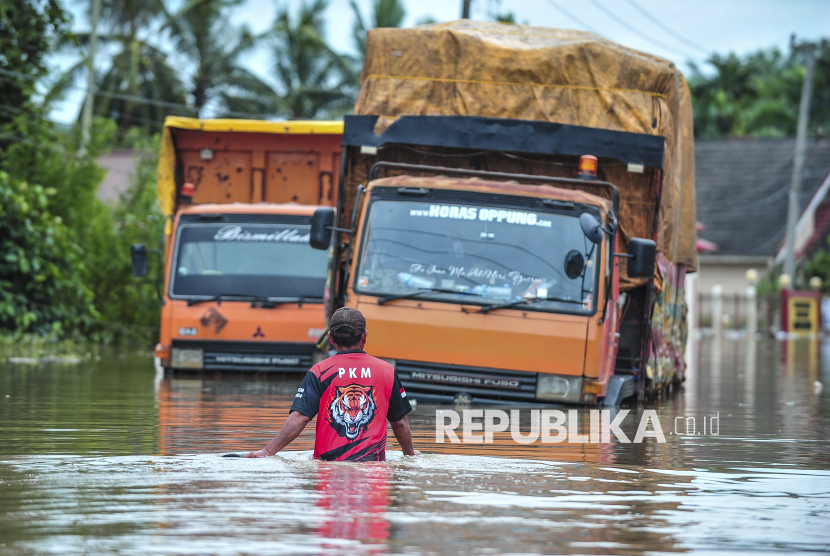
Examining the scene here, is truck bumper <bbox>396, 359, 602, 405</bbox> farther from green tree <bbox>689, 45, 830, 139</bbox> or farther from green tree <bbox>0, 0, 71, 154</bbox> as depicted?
green tree <bbox>689, 45, 830, 139</bbox>

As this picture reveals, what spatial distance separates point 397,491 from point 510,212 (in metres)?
5.40

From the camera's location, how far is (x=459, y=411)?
10719 mm

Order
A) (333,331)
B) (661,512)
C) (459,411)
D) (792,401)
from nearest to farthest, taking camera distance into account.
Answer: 1. (661,512)
2. (333,331)
3. (459,411)
4. (792,401)

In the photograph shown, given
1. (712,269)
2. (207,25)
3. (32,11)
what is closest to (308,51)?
(207,25)

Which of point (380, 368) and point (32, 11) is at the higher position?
point (32, 11)

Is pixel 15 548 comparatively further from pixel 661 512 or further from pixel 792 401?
pixel 792 401

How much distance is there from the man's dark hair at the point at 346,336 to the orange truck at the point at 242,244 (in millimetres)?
8608

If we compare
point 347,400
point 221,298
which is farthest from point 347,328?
point 221,298

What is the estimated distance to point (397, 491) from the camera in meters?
6.02

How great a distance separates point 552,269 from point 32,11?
1377cm

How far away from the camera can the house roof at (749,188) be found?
161 ft

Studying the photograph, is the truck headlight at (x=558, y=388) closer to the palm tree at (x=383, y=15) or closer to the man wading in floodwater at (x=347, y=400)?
the man wading in floodwater at (x=347, y=400)

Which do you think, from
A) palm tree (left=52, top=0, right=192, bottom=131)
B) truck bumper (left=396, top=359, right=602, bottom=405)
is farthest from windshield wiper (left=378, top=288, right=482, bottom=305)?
palm tree (left=52, top=0, right=192, bottom=131)

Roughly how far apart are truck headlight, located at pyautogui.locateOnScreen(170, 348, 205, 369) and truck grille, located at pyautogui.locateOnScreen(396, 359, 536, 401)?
479cm
